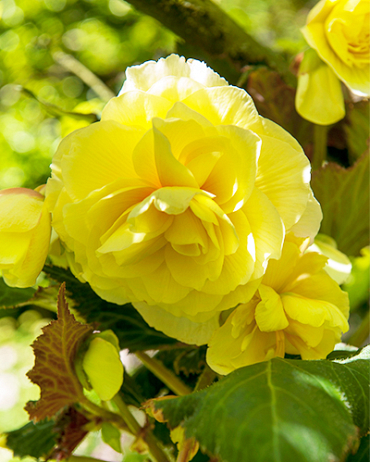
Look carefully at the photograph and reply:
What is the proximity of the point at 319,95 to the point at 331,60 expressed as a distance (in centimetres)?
3

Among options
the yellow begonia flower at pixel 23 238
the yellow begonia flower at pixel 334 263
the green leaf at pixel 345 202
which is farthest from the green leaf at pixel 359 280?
the yellow begonia flower at pixel 23 238

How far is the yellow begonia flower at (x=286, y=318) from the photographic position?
234mm

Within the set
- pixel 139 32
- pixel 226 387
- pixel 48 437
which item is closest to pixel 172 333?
pixel 226 387

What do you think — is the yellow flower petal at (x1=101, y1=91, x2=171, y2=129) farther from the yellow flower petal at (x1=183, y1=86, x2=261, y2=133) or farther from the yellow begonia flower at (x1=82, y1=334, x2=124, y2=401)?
the yellow begonia flower at (x1=82, y1=334, x2=124, y2=401)

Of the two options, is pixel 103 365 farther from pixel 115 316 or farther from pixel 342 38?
pixel 342 38

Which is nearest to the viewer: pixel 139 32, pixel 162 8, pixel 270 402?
pixel 270 402

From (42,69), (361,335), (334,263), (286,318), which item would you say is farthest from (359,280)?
(42,69)

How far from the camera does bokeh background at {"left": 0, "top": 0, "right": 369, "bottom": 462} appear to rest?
61cm

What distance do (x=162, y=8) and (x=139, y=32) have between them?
0.27 metres

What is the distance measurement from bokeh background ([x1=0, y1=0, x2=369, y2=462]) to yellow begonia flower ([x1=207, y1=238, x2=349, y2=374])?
0.43 meters

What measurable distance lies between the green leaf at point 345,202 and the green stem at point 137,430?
0.83 feet

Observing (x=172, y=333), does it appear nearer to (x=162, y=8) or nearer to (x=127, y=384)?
(x=127, y=384)

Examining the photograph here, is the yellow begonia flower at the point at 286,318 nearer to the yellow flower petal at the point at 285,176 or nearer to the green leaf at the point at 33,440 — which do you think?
the yellow flower petal at the point at 285,176

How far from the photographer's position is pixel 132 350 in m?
0.33
